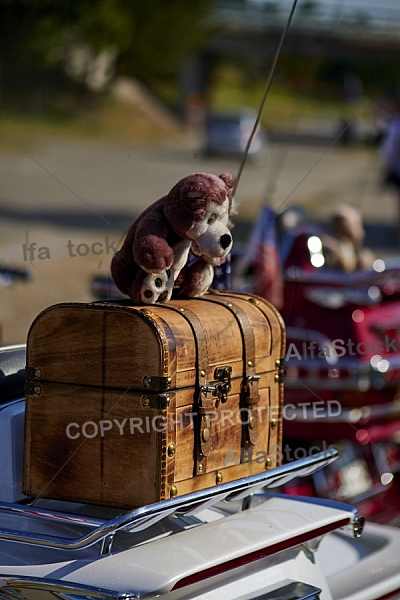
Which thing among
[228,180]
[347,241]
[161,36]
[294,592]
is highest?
[161,36]

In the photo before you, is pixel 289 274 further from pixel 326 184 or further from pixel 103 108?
pixel 103 108

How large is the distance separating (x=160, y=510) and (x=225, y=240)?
809mm

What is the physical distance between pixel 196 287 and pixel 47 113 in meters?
28.4

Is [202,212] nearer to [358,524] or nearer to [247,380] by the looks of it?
[247,380]

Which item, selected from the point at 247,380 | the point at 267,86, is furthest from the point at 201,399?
the point at 267,86

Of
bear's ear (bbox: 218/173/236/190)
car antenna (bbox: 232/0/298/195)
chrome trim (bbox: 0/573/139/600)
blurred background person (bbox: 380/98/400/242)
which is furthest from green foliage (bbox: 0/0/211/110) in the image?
chrome trim (bbox: 0/573/139/600)

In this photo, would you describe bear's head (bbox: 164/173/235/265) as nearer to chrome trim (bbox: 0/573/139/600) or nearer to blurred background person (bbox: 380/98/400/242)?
chrome trim (bbox: 0/573/139/600)

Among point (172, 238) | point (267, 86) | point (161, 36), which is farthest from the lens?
point (161, 36)

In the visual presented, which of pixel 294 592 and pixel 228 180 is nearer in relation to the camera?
pixel 294 592

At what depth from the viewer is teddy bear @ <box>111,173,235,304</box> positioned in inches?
100.0

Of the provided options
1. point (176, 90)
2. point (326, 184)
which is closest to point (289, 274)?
point (326, 184)

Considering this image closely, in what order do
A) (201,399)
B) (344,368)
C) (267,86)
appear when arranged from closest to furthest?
(201,399) → (267,86) → (344,368)

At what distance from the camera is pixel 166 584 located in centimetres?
216

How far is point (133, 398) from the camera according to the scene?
238 cm
